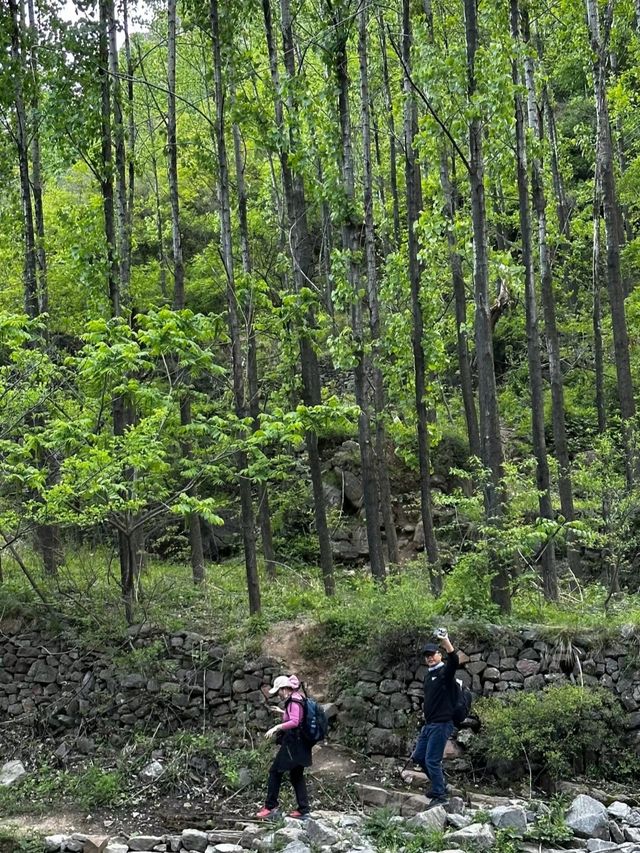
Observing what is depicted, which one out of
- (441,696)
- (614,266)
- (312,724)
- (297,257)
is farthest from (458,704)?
(614,266)

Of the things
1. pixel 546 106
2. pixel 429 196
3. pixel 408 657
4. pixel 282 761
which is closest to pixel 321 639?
pixel 408 657

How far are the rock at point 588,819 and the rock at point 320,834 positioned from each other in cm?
232

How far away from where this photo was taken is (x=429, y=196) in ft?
53.1

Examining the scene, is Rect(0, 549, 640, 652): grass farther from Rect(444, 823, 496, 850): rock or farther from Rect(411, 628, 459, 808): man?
Rect(444, 823, 496, 850): rock

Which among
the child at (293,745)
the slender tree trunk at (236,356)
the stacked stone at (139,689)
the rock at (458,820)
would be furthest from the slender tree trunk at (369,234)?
the rock at (458,820)

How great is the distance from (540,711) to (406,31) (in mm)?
10789

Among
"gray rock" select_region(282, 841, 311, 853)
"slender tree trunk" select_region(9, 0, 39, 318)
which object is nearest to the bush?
"gray rock" select_region(282, 841, 311, 853)

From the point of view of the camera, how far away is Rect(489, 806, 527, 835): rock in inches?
292

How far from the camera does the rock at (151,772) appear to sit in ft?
30.8

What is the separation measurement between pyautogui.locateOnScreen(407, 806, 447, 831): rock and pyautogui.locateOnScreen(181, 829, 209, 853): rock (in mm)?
2100

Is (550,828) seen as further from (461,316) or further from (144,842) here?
(461,316)

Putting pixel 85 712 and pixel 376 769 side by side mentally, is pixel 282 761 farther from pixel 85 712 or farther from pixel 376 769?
pixel 85 712

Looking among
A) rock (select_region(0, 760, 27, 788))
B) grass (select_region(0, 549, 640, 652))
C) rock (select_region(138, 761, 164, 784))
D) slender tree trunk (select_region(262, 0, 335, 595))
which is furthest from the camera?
slender tree trunk (select_region(262, 0, 335, 595))

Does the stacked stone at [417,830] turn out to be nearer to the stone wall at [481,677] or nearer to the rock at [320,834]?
the rock at [320,834]
